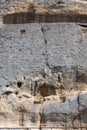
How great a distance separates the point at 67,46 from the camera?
46.3ft

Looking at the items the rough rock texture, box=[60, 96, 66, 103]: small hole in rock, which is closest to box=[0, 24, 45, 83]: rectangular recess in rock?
the rough rock texture

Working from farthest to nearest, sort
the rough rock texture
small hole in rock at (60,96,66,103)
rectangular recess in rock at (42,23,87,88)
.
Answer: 1. the rough rock texture
2. rectangular recess in rock at (42,23,87,88)
3. small hole in rock at (60,96,66,103)

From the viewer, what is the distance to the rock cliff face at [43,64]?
12658 mm

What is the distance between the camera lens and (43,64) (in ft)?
45.1

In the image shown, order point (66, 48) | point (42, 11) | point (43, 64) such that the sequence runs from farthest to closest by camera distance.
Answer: point (42, 11), point (66, 48), point (43, 64)

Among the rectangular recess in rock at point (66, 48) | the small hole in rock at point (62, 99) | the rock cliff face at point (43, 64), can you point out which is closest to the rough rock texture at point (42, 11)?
the rock cliff face at point (43, 64)

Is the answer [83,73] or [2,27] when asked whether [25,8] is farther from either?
[83,73]

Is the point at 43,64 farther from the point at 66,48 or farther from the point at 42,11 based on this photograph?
the point at 42,11

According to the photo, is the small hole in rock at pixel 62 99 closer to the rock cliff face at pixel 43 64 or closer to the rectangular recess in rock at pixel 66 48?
the rock cliff face at pixel 43 64

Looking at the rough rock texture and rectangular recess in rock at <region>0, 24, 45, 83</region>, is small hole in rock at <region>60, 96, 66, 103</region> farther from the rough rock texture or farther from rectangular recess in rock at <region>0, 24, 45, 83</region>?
the rough rock texture

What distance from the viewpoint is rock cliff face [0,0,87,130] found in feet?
41.5

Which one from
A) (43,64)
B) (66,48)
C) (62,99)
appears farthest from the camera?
(66,48)

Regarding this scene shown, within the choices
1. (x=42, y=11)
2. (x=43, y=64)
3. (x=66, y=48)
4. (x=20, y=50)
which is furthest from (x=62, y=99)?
(x=42, y=11)

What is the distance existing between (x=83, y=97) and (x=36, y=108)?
55.1 inches
